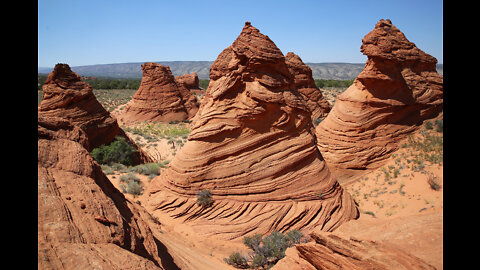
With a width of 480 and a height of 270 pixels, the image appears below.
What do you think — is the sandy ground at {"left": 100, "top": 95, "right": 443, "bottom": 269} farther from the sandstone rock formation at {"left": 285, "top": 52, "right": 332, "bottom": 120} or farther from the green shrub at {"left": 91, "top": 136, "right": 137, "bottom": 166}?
the sandstone rock formation at {"left": 285, "top": 52, "right": 332, "bottom": 120}

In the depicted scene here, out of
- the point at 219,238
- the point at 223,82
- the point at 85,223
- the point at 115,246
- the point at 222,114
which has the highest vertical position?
the point at 223,82

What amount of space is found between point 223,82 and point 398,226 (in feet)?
→ 21.5

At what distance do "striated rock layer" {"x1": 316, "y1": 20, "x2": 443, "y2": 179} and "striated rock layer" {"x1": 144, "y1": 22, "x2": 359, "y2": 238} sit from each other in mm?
6234

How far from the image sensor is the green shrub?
51.9 feet

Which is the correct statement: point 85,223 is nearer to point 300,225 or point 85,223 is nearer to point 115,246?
point 115,246

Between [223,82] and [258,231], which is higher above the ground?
[223,82]

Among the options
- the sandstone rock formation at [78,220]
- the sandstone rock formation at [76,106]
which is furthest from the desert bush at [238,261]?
the sandstone rock formation at [76,106]

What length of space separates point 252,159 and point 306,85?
1926 cm

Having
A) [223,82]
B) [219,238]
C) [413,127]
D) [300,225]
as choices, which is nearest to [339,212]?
[300,225]

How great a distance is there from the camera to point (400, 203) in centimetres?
1120

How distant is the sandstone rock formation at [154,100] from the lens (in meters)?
31.9

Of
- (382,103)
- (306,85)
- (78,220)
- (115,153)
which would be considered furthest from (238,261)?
(306,85)

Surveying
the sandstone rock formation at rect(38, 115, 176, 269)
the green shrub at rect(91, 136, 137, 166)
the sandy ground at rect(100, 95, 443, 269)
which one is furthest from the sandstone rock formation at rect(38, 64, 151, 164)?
the sandstone rock formation at rect(38, 115, 176, 269)
